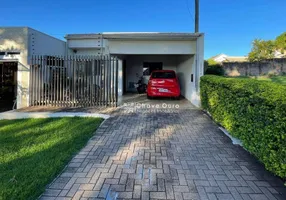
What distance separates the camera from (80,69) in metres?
9.09

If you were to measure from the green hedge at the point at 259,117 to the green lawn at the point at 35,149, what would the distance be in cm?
326

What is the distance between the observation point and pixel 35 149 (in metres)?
4.21

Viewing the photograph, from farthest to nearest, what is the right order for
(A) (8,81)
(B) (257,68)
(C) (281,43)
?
1. (C) (281,43)
2. (B) (257,68)
3. (A) (8,81)

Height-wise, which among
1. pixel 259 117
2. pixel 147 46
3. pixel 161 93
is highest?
pixel 147 46

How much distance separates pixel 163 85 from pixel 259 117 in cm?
784

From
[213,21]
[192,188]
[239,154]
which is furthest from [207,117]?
[213,21]

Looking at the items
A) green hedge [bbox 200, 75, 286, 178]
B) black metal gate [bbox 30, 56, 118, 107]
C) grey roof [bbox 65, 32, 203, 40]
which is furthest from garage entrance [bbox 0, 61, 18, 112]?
green hedge [bbox 200, 75, 286, 178]

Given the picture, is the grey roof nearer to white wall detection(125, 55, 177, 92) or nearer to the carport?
the carport

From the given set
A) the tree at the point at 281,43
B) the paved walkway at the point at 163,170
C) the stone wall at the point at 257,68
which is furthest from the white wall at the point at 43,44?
the tree at the point at 281,43

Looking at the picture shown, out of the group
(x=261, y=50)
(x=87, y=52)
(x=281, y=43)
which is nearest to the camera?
(x=87, y=52)

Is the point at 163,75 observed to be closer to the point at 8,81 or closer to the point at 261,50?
the point at 8,81

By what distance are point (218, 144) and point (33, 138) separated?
4247mm

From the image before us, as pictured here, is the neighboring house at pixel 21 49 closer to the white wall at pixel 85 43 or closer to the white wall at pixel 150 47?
the white wall at pixel 85 43

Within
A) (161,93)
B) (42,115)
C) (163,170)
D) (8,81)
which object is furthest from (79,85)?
(163,170)
